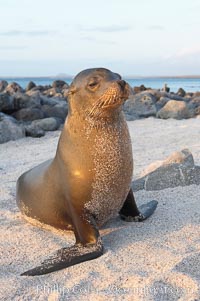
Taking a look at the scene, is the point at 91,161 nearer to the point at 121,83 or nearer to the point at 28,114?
the point at 121,83

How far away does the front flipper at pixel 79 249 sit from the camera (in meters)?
2.97

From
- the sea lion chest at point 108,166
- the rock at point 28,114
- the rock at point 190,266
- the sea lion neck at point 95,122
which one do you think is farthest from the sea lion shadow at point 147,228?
the rock at point 28,114

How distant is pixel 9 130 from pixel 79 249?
628 centimetres

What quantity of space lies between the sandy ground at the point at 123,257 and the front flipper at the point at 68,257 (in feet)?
0.13

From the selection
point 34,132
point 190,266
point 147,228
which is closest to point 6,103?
point 34,132

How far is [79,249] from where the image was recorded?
3178 millimetres

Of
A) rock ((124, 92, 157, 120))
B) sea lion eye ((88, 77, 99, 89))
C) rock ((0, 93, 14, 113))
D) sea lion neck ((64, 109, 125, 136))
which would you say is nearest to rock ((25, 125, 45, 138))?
rock ((0, 93, 14, 113))

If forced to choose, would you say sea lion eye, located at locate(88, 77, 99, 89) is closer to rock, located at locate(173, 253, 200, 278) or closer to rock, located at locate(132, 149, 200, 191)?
rock, located at locate(173, 253, 200, 278)

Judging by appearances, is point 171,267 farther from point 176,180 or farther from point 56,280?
point 176,180

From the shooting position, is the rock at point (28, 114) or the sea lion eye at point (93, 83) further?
the rock at point (28, 114)

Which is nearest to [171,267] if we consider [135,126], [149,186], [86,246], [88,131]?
[86,246]

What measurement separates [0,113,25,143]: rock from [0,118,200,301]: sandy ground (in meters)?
3.86

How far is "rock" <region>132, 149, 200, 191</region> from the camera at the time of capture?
478 centimetres

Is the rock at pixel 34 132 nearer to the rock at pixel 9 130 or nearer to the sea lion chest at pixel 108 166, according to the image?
the rock at pixel 9 130
